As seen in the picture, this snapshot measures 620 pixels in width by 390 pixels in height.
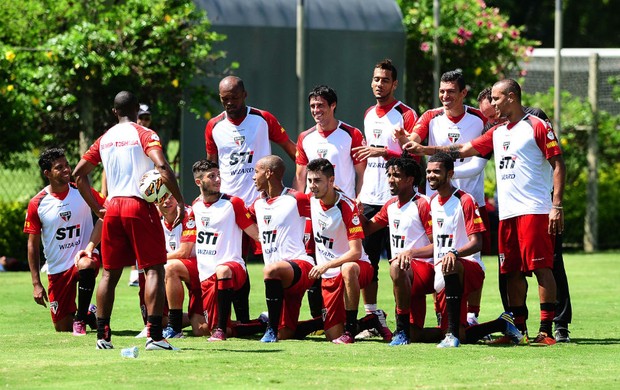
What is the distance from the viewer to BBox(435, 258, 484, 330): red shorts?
11383 millimetres

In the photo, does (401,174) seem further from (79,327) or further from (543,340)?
(79,327)

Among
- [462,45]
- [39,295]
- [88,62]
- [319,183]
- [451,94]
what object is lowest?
[39,295]

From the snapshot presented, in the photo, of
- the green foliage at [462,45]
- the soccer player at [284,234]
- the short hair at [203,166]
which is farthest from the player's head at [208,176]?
the green foliage at [462,45]

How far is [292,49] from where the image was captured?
21.8 m

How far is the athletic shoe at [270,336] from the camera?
1156 cm

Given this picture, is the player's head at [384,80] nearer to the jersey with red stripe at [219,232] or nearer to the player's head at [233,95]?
the player's head at [233,95]

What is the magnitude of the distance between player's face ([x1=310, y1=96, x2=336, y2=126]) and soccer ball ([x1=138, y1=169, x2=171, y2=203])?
2503 mm

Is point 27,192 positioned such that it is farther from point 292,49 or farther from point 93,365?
point 93,365

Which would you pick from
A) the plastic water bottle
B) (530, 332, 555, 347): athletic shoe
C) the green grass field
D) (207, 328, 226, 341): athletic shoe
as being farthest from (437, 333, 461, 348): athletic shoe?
the plastic water bottle

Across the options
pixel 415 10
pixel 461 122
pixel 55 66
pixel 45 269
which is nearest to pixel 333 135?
pixel 461 122

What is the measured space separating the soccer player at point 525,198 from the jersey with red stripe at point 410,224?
649 mm

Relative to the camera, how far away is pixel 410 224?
11.8 meters

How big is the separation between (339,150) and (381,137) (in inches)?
16.5

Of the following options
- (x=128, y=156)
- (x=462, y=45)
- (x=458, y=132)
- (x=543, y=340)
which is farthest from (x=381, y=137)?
(x=462, y=45)
